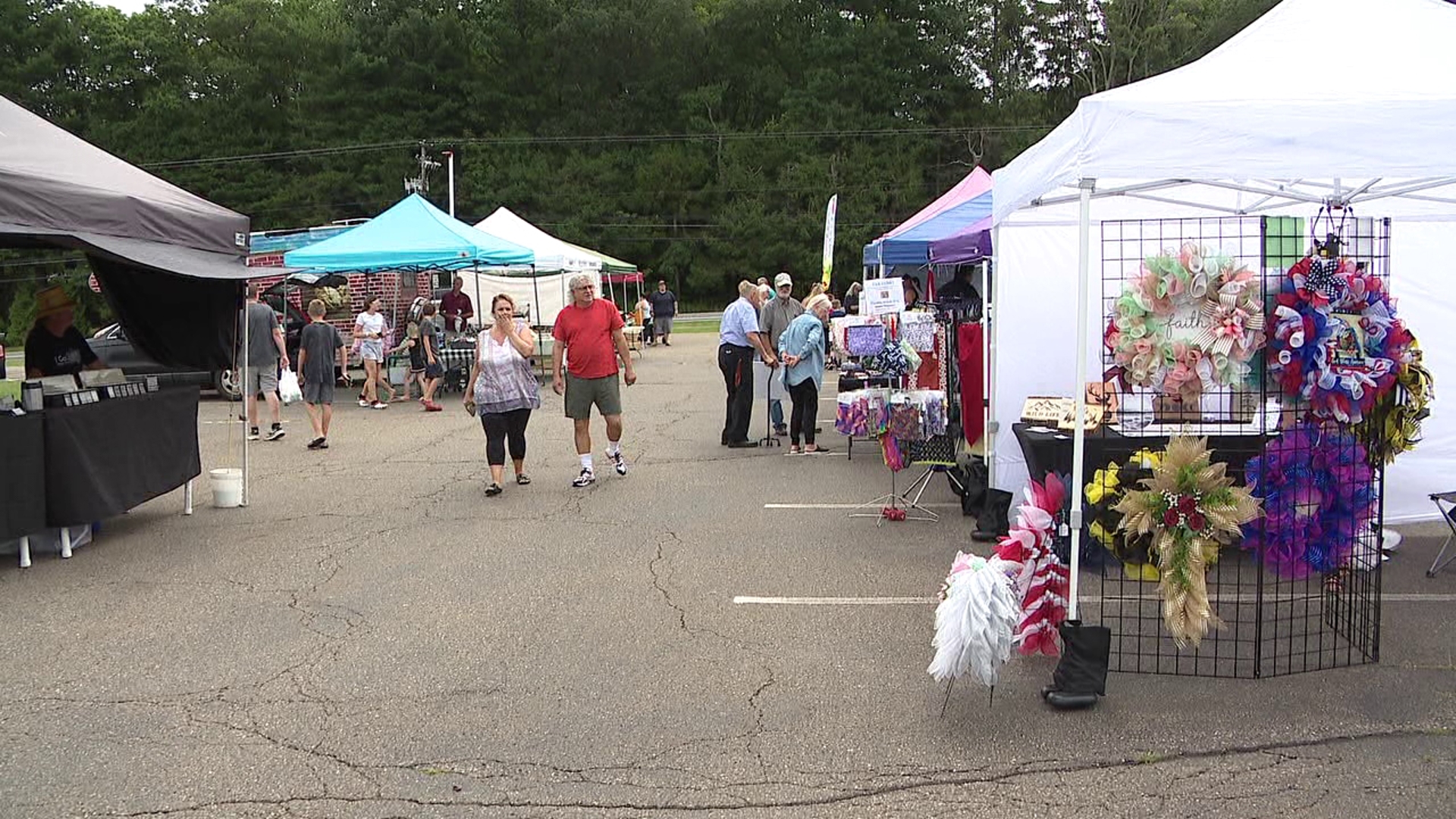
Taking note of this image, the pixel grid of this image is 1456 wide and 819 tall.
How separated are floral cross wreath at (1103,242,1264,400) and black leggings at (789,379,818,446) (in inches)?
267

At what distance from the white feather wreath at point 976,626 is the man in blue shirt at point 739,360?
7.49m

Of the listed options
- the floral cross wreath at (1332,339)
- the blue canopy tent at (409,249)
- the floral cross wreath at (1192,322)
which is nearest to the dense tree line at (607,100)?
the blue canopy tent at (409,249)

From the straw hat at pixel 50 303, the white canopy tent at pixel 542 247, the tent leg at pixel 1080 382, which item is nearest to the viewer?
the tent leg at pixel 1080 382

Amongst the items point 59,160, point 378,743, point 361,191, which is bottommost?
point 378,743

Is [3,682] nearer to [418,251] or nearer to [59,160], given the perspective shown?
[59,160]

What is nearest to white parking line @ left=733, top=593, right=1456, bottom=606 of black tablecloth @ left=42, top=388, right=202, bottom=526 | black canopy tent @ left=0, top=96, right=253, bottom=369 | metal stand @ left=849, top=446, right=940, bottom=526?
metal stand @ left=849, top=446, right=940, bottom=526

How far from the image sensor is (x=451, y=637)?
18.6 feet

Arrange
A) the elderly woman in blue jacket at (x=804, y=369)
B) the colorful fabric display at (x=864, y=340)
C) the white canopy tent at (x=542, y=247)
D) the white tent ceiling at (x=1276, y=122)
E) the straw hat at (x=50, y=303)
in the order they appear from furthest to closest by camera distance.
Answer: the white canopy tent at (x=542, y=247), the elderly woman in blue jacket at (x=804, y=369), the straw hat at (x=50, y=303), the colorful fabric display at (x=864, y=340), the white tent ceiling at (x=1276, y=122)

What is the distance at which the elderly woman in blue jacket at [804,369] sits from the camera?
11.0m

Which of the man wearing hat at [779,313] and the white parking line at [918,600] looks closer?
the white parking line at [918,600]

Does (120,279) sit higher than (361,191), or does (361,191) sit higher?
(361,191)

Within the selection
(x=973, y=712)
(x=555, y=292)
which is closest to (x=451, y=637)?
(x=973, y=712)

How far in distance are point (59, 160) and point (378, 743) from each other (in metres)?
5.49

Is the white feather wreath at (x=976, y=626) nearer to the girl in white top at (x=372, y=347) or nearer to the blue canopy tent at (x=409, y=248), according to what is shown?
the girl in white top at (x=372, y=347)
